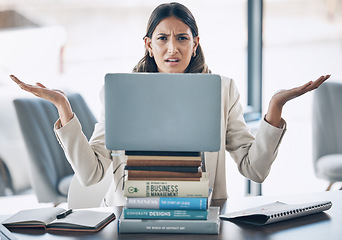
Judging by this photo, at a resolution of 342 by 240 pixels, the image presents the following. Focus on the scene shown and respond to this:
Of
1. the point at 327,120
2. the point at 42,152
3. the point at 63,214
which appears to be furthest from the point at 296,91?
the point at 327,120

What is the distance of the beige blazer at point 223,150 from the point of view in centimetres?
151

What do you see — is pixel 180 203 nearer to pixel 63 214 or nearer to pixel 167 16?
pixel 63 214

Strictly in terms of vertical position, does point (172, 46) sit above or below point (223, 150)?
above

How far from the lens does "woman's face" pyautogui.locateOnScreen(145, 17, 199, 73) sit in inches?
70.0

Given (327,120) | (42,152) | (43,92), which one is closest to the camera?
(43,92)

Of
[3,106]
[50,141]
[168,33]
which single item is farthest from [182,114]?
[3,106]

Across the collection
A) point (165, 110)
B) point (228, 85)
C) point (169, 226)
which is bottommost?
point (169, 226)

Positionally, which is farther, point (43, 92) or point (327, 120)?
point (327, 120)

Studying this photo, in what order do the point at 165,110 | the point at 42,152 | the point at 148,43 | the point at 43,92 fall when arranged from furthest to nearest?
the point at 42,152, the point at 148,43, the point at 43,92, the point at 165,110

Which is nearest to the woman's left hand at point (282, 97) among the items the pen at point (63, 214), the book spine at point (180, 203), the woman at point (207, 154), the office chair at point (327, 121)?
the woman at point (207, 154)

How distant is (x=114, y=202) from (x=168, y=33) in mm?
629

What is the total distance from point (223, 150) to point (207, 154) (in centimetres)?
6

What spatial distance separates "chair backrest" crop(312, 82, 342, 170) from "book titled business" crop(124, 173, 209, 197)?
213 centimetres

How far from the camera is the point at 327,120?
329 centimetres
